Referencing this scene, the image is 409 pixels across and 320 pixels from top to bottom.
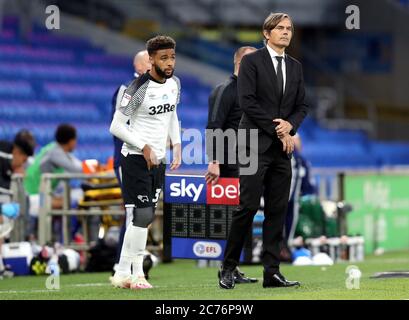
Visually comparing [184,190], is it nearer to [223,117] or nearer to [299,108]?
[223,117]

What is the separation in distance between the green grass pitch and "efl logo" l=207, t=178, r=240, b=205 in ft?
2.52

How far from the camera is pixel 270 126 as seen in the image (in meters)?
9.79

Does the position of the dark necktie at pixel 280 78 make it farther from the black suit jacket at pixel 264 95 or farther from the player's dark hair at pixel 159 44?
the player's dark hair at pixel 159 44

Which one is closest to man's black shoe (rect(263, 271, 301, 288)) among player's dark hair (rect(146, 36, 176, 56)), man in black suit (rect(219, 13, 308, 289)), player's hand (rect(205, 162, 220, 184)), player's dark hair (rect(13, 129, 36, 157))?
man in black suit (rect(219, 13, 308, 289))

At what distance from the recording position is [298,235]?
16.1m

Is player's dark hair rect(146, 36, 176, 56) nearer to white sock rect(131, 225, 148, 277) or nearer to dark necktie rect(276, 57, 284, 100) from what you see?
dark necktie rect(276, 57, 284, 100)

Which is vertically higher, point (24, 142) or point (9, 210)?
point (24, 142)

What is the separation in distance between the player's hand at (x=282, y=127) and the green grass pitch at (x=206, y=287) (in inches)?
47.3

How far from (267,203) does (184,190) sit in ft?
6.70

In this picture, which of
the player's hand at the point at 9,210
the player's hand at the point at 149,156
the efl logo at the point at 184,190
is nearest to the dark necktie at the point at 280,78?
the player's hand at the point at 149,156

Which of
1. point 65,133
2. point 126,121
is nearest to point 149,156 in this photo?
point 126,121

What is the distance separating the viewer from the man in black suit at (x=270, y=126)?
9828 mm
